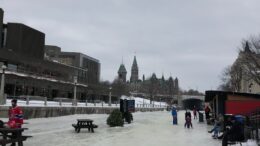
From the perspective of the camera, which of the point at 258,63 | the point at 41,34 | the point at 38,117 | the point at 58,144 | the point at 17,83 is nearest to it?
the point at 58,144

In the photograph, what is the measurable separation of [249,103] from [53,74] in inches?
3236

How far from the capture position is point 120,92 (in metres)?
132

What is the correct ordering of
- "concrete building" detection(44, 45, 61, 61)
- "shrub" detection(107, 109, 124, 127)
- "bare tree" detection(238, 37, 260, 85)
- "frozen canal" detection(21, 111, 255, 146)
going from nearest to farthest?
"frozen canal" detection(21, 111, 255, 146) → "shrub" detection(107, 109, 124, 127) → "bare tree" detection(238, 37, 260, 85) → "concrete building" detection(44, 45, 61, 61)

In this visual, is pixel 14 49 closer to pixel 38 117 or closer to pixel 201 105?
pixel 38 117

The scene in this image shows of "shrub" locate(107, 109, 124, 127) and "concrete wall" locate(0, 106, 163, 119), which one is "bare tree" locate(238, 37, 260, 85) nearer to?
"concrete wall" locate(0, 106, 163, 119)

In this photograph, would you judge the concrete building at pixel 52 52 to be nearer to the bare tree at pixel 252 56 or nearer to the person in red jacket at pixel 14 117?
the bare tree at pixel 252 56

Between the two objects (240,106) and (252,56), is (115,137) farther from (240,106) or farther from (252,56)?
(252,56)

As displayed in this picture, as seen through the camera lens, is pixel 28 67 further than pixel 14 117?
Yes

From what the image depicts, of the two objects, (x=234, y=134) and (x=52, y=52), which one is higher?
(x=52, y=52)

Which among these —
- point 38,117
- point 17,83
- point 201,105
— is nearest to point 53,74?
point 17,83

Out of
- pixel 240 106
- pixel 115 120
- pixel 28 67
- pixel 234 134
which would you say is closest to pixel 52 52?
pixel 28 67

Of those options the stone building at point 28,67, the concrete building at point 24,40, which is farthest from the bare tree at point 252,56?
the concrete building at point 24,40

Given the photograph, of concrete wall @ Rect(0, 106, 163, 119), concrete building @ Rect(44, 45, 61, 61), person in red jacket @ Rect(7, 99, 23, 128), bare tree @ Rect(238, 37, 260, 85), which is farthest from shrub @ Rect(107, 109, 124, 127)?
concrete building @ Rect(44, 45, 61, 61)

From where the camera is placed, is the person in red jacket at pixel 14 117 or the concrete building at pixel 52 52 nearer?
the person in red jacket at pixel 14 117
